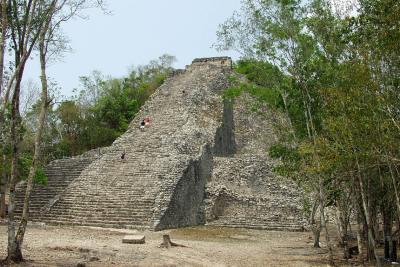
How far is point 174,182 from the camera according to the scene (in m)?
19.6

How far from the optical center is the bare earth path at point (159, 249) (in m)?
10.3

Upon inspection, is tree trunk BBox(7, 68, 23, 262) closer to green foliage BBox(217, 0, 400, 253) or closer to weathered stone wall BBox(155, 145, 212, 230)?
green foliage BBox(217, 0, 400, 253)

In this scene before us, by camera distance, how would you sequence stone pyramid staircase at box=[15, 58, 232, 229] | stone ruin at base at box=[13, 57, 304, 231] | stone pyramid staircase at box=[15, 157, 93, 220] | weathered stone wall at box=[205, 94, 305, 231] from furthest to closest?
weathered stone wall at box=[205, 94, 305, 231], stone pyramid staircase at box=[15, 157, 93, 220], stone ruin at base at box=[13, 57, 304, 231], stone pyramid staircase at box=[15, 58, 232, 229]

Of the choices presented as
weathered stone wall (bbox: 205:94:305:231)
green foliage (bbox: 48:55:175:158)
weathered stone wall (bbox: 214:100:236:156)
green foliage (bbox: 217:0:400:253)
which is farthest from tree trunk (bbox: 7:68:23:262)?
green foliage (bbox: 48:55:175:158)

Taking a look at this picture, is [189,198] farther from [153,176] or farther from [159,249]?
[159,249]

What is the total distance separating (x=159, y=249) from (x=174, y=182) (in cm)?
728

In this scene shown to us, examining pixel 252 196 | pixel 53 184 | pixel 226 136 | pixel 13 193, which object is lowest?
pixel 252 196

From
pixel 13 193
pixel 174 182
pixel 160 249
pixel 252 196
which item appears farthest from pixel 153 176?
pixel 13 193

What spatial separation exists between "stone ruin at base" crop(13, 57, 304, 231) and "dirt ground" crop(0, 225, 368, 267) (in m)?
1.81

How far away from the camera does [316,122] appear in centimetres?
1245

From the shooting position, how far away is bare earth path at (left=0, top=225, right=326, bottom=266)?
10273 mm

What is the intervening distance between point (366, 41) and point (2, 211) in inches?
645

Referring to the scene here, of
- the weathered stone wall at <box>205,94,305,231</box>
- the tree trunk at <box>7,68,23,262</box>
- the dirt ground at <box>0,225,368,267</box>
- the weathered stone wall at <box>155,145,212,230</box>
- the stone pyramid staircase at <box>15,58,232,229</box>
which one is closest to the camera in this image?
the tree trunk at <box>7,68,23,262</box>

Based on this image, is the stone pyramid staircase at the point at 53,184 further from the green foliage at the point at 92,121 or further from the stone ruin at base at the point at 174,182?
the green foliage at the point at 92,121
